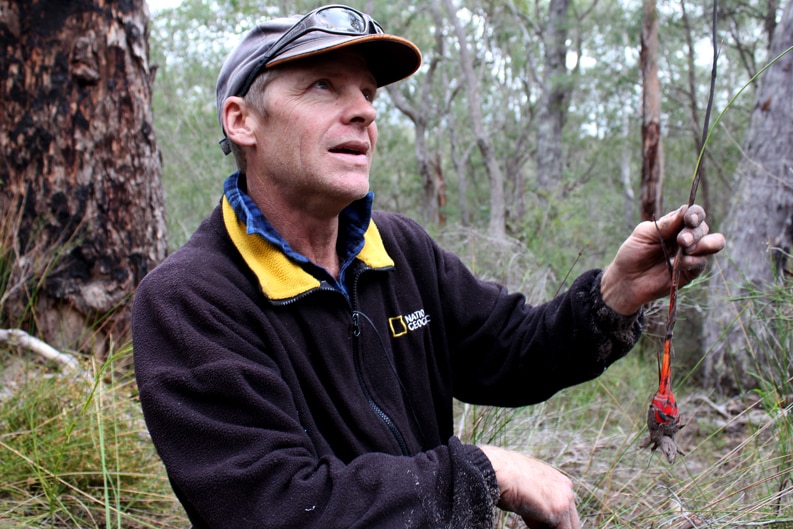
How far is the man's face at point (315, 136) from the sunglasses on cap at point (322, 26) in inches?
2.5

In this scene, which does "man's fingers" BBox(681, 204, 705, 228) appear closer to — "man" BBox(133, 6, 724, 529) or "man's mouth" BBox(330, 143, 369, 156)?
"man" BBox(133, 6, 724, 529)

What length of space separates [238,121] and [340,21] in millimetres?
464

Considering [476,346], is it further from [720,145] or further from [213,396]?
[720,145]

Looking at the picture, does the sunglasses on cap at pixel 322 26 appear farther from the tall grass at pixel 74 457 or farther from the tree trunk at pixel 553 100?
the tree trunk at pixel 553 100

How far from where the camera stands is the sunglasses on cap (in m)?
2.05

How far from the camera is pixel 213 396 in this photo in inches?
64.3

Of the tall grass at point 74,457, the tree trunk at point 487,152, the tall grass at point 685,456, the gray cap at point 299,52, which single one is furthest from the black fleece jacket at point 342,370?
the tree trunk at point 487,152

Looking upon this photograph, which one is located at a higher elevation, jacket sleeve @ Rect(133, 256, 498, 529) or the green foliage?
jacket sleeve @ Rect(133, 256, 498, 529)

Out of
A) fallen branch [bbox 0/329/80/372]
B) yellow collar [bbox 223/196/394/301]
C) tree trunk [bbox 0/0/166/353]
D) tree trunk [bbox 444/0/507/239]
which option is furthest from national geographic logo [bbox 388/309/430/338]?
tree trunk [bbox 444/0/507/239]

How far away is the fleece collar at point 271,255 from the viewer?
194cm

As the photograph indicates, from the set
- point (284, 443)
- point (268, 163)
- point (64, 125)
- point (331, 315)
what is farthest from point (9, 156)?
point (284, 443)

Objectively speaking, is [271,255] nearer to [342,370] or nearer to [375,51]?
[342,370]

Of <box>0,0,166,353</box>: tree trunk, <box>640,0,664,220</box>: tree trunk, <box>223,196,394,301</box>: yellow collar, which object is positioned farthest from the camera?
<box>640,0,664,220</box>: tree trunk

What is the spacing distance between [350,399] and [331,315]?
26 cm
